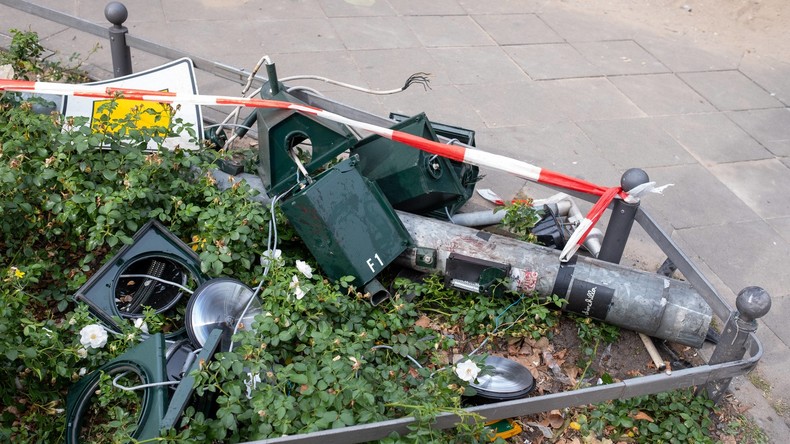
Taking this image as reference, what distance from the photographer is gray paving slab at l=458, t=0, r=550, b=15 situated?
8.48 meters

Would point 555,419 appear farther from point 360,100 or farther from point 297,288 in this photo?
point 360,100

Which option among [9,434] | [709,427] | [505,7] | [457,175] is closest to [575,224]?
[457,175]

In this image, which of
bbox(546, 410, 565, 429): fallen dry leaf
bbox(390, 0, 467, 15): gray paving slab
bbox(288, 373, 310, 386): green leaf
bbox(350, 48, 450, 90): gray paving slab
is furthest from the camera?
bbox(390, 0, 467, 15): gray paving slab

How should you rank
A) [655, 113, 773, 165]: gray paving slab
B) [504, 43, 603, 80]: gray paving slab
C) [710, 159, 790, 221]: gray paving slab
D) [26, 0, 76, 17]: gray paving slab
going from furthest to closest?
[26, 0, 76, 17]: gray paving slab
[504, 43, 603, 80]: gray paving slab
[655, 113, 773, 165]: gray paving slab
[710, 159, 790, 221]: gray paving slab

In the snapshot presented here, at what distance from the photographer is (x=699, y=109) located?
696 centimetres

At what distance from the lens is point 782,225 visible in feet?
18.2

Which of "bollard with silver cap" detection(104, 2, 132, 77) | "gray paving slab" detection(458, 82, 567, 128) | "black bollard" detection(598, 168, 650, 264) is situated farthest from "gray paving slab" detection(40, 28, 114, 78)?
"black bollard" detection(598, 168, 650, 264)

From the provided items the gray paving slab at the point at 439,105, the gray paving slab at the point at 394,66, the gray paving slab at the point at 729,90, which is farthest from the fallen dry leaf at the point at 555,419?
the gray paving slab at the point at 729,90

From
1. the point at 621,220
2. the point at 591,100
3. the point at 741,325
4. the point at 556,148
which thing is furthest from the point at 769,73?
the point at 741,325

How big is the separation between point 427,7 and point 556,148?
3.12m

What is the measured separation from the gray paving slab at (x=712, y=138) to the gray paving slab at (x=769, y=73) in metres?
1.04

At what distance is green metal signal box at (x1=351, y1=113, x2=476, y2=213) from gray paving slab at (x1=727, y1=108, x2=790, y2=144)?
12.1 ft

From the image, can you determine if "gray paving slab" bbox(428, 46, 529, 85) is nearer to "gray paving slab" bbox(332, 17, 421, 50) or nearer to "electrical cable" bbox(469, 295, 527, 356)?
"gray paving slab" bbox(332, 17, 421, 50)

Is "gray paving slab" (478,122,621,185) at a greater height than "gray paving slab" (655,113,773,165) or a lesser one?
lesser
